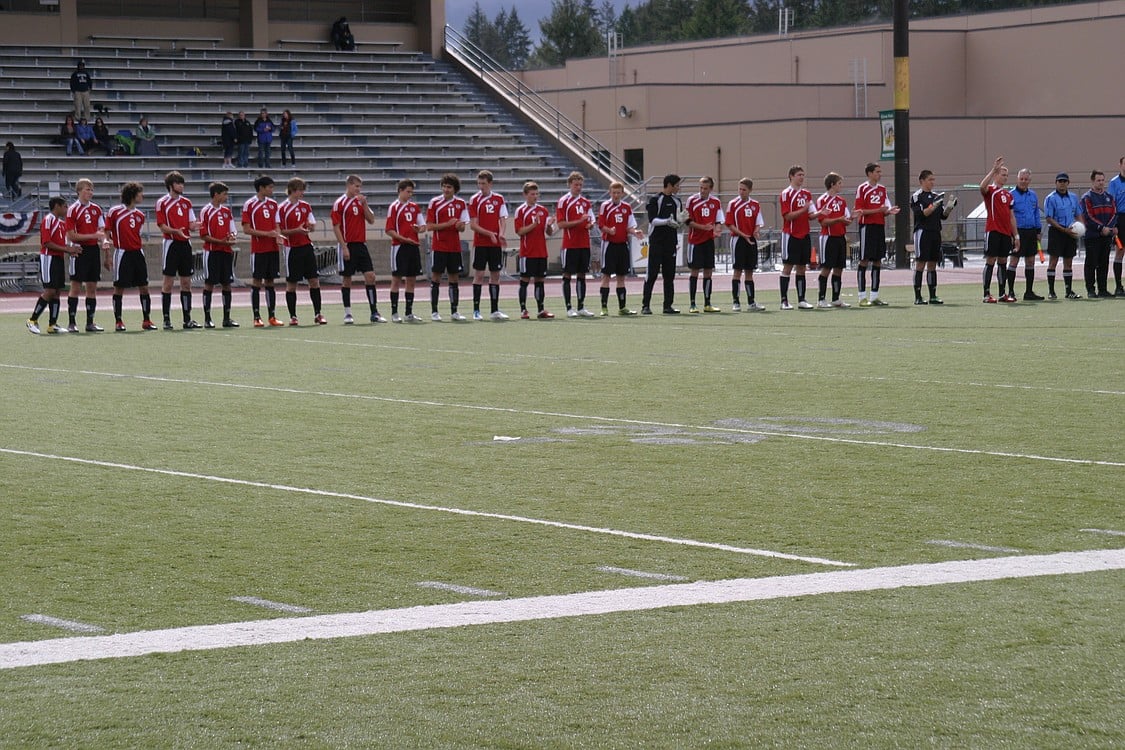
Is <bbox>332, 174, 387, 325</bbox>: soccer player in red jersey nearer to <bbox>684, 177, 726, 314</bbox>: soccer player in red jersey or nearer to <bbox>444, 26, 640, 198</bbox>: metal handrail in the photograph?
<bbox>684, 177, 726, 314</bbox>: soccer player in red jersey

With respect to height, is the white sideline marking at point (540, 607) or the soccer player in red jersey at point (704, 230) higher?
the soccer player in red jersey at point (704, 230)

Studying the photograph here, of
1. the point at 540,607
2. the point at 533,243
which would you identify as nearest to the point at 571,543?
the point at 540,607

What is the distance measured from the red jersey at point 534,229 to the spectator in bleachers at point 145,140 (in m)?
18.7

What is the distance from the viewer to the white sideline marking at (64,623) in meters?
5.54

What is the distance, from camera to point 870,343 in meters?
17.1

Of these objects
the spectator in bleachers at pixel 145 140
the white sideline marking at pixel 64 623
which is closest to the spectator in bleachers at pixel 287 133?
the spectator in bleachers at pixel 145 140

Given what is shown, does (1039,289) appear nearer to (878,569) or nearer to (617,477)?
(617,477)

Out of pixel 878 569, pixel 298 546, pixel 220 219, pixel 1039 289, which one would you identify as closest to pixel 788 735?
pixel 878 569

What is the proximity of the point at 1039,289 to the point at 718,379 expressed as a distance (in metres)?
15.5

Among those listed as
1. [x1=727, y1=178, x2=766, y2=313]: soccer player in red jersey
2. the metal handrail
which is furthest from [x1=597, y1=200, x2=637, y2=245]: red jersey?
the metal handrail

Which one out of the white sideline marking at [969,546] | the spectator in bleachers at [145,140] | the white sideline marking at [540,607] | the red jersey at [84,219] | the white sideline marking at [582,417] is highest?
the spectator in bleachers at [145,140]

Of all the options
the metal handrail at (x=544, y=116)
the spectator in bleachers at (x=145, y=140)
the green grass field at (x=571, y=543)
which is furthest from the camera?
the metal handrail at (x=544, y=116)

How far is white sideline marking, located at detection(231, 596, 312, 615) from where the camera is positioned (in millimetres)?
5824

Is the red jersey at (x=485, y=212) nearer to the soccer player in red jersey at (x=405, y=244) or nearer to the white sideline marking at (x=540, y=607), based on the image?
the soccer player in red jersey at (x=405, y=244)
